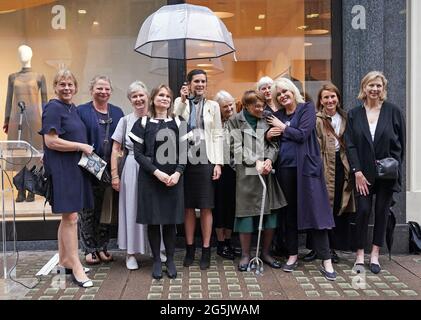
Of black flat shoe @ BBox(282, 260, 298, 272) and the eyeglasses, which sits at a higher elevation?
the eyeglasses

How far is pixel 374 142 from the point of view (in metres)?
5.24

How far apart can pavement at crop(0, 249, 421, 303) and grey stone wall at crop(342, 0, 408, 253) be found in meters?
0.92

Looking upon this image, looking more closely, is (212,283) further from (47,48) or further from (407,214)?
(47,48)

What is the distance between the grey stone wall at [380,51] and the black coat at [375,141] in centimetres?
97

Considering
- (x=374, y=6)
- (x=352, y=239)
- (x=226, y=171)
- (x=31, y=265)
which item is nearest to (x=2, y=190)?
(x=31, y=265)

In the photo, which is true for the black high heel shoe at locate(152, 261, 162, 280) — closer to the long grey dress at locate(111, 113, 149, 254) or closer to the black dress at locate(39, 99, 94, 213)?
the long grey dress at locate(111, 113, 149, 254)

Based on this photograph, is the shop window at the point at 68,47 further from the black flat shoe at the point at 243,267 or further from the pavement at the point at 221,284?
the black flat shoe at the point at 243,267

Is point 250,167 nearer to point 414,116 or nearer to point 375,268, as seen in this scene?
point 375,268

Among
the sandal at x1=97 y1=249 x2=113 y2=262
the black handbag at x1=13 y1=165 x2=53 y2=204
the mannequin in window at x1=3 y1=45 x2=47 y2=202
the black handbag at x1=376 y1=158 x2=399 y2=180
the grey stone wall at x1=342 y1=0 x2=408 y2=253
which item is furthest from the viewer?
the mannequin in window at x1=3 y1=45 x2=47 y2=202

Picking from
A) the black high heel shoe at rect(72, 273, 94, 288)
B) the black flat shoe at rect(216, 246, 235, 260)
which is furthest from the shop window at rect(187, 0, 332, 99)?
the black high heel shoe at rect(72, 273, 94, 288)

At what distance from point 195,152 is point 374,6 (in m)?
2.93

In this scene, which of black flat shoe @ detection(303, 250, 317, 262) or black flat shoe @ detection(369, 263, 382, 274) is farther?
black flat shoe @ detection(303, 250, 317, 262)

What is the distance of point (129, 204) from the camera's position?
5332 millimetres

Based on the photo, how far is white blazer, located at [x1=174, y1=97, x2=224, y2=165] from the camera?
529 centimetres
